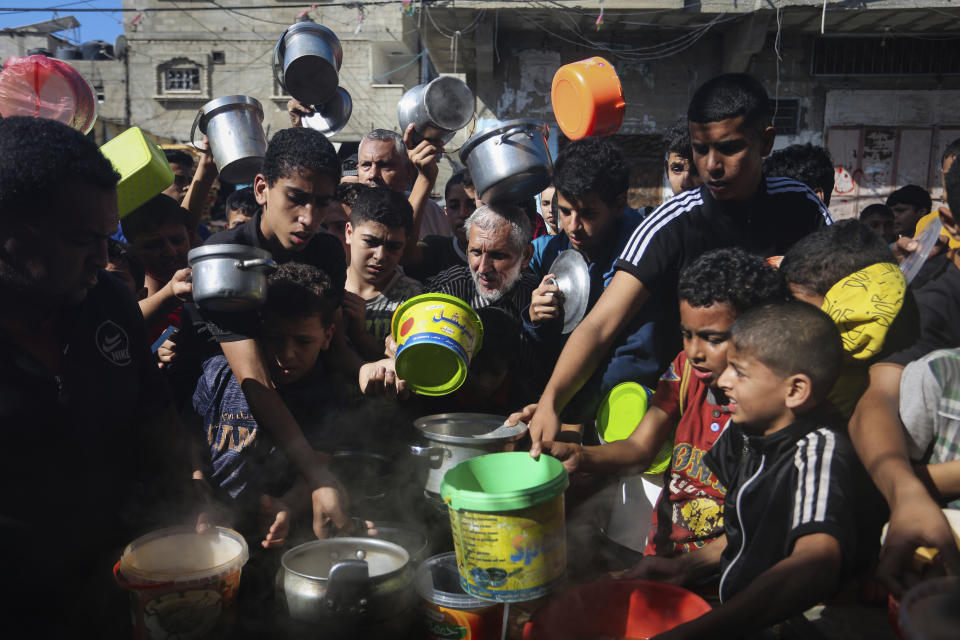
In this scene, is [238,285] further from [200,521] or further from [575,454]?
[575,454]

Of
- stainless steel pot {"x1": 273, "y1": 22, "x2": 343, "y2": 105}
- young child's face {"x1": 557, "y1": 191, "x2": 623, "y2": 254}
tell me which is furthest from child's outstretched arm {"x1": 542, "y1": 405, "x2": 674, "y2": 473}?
stainless steel pot {"x1": 273, "y1": 22, "x2": 343, "y2": 105}

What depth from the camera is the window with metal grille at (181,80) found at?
2202 centimetres

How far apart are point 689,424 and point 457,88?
7.69ft

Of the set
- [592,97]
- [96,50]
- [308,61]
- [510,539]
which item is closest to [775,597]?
[510,539]

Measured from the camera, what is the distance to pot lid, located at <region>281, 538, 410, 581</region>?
211cm

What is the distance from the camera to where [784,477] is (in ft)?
6.09

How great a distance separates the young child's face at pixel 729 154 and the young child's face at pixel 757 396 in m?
1.07

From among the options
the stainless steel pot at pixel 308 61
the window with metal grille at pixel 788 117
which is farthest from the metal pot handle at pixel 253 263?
the window with metal grille at pixel 788 117

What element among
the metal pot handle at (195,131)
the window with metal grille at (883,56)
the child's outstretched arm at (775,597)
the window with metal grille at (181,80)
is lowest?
the child's outstretched arm at (775,597)

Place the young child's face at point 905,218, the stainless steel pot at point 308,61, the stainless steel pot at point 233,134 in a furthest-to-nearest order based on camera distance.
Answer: the young child's face at point 905,218
the stainless steel pot at point 308,61
the stainless steel pot at point 233,134

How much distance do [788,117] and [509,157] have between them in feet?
37.6

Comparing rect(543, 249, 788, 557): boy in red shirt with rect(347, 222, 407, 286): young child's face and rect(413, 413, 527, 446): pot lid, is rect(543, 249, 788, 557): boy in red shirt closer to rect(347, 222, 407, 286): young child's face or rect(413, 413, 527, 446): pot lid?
rect(413, 413, 527, 446): pot lid

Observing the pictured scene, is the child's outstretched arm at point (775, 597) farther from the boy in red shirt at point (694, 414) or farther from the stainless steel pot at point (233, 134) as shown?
the stainless steel pot at point (233, 134)

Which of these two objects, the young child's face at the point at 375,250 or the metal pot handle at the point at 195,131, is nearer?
the young child's face at the point at 375,250
